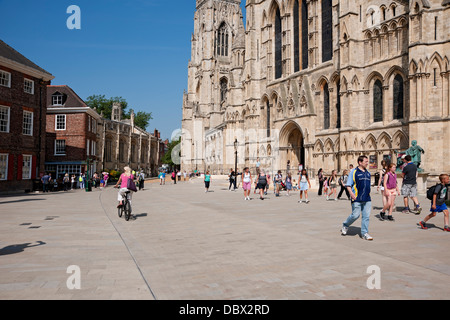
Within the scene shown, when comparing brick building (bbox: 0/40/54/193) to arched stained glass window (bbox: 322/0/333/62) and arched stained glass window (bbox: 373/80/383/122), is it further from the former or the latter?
arched stained glass window (bbox: 373/80/383/122)

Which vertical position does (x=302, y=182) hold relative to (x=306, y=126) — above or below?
below

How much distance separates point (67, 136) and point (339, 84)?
2668 centimetres

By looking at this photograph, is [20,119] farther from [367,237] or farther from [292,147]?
[292,147]

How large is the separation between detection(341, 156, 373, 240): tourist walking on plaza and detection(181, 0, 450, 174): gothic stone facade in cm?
1910

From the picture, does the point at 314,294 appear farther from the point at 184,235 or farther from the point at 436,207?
the point at 436,207

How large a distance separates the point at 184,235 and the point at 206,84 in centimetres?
7171

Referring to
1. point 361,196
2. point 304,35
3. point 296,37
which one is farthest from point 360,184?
point 296,37

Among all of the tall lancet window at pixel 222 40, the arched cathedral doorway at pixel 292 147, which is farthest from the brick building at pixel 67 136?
the tall lancet window at pixel 222 40

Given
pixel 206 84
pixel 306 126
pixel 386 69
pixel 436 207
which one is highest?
pixel 206 84

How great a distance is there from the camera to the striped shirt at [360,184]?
8320 millimetres

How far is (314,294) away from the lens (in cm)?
445

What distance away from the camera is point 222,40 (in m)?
78.9
